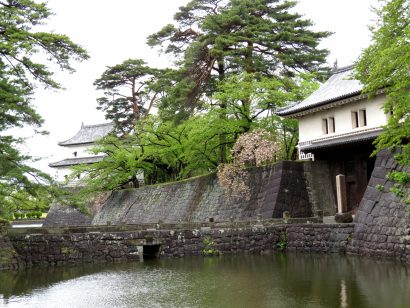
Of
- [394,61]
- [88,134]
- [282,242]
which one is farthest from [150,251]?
[88,134]

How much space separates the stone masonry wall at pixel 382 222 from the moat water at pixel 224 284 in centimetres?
55

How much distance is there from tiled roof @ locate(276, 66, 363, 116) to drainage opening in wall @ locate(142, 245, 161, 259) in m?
9.23

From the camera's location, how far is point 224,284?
1309 cm

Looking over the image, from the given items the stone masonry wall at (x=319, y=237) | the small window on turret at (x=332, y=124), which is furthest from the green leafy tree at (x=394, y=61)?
the small window on turret at (x=332, y=124)

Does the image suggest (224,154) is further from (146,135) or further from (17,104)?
(17,104)

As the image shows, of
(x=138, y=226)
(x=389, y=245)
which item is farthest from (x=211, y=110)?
(x=389, y=245)

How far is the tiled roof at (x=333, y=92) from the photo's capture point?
76.6 feet

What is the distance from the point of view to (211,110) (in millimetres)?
28422

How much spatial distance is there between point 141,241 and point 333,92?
428 inches

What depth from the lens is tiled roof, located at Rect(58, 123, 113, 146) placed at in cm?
6066

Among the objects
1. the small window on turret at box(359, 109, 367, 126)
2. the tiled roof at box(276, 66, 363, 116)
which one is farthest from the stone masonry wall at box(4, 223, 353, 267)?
the tiled roof at box(276, 66, 363, 116)

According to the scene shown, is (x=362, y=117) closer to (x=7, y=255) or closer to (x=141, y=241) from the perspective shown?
(x=141, y=241)

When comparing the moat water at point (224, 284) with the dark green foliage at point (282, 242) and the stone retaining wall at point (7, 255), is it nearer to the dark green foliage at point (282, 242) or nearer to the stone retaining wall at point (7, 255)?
the stone retaining wall at point (7, 255)

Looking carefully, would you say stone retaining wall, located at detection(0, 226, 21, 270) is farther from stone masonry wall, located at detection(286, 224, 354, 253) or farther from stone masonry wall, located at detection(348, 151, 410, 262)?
stone masonry wall, located at detection(348, 151, 410, 262)
